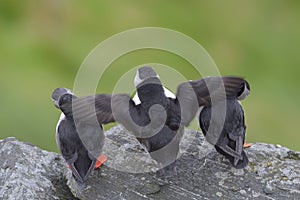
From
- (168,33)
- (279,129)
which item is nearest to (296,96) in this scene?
(279,129)

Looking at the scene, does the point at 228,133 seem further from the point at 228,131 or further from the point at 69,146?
the point at 69,146

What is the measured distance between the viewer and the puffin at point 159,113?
553 cm

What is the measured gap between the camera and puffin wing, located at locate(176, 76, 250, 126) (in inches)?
220

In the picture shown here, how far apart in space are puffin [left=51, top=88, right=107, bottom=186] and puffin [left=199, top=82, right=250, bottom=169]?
943 mm

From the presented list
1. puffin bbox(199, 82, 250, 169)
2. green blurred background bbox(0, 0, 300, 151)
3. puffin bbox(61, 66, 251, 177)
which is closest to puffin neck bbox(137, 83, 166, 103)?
puffin bbox(61, 66, 251, 177)

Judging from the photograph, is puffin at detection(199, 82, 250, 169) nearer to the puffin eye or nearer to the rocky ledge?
the rocky ledge

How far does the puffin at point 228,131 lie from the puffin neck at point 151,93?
1.33ft

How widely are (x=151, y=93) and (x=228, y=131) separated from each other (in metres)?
0.76

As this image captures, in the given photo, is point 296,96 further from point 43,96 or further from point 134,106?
point 134,106

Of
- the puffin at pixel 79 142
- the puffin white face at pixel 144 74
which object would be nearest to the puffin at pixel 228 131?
the puffin white face at pixel 144 74

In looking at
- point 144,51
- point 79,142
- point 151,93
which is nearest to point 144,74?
point 151,93

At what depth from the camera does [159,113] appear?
18.3 ft

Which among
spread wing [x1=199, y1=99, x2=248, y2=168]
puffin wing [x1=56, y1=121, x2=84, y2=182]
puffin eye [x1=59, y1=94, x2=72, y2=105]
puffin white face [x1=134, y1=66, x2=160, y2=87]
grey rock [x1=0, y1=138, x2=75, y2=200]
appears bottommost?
grey rock [x1=0, y1=138, x2=75, y2=200]

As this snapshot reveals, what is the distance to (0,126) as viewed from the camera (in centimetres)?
1027
